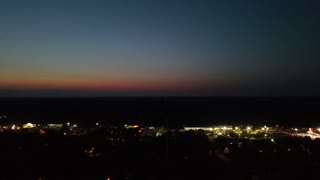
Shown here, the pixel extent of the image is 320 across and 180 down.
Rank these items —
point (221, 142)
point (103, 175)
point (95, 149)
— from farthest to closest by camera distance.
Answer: point (221, 142) → point (95, 149) → point (103, 175)

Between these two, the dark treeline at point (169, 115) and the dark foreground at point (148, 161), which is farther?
the dark treeline at point (169, 115)

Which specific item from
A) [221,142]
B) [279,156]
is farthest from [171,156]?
[221,142]

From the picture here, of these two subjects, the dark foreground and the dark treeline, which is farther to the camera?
the dark treeline

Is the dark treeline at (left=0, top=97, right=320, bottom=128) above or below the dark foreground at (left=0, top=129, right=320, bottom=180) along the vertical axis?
below

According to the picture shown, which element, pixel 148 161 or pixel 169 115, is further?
pixel 169 115

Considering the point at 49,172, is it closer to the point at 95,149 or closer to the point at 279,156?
the point at 95,149

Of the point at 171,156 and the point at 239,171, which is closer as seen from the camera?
the point at 239,171

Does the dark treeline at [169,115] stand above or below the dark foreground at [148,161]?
below

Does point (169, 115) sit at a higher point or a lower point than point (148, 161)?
lower

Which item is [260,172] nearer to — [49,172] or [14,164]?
[49,172]

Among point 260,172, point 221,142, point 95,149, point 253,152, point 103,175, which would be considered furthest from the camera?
point 221,142
